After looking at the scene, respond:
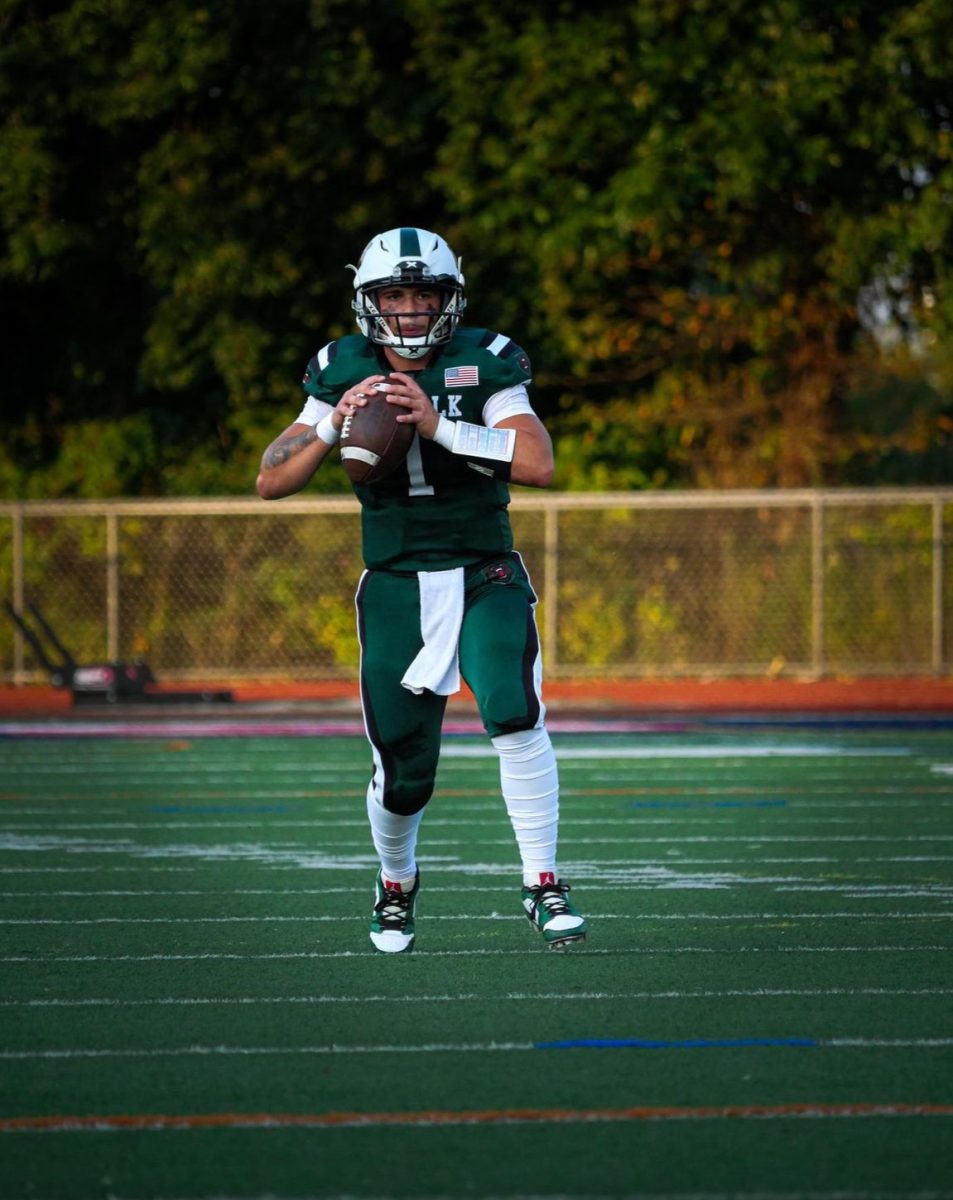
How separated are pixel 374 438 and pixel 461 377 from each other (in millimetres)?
465

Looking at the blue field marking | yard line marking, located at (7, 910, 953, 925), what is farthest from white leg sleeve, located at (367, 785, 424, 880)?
the blue field marking

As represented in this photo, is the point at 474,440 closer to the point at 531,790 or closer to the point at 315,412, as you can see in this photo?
the point at 315,412

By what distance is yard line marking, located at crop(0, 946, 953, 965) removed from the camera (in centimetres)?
684

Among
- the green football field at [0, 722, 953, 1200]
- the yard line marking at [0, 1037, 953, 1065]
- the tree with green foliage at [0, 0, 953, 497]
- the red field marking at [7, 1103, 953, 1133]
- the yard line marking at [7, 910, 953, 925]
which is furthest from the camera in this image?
the tree with green foliage at [0, 0, 953, 497]

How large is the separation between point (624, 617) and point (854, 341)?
14.9 ft

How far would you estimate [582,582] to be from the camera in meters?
22.0

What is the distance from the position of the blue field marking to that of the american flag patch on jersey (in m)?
2.14

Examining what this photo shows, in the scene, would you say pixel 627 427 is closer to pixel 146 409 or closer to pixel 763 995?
pixel 146 409

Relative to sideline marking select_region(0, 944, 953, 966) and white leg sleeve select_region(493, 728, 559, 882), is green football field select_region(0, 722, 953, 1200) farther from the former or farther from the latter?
white leg sleeve select_region(493, 728, 559, 882)

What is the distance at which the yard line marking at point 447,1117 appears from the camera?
465cm

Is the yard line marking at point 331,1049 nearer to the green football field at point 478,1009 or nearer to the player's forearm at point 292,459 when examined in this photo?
the green football field at point 478,1009

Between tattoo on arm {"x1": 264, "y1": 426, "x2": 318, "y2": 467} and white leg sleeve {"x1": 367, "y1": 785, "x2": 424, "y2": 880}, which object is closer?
tattoo on arm {"x1": 264, "y1": 426, "x2": 318, "y2": 467}

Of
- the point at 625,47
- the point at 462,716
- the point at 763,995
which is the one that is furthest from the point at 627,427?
the point at 763,995

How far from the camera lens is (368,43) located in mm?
22906
